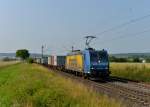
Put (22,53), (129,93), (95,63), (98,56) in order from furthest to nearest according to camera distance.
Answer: (22,53) → (98,56) → (95,63) → (129,93)

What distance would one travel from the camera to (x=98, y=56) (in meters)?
37.7

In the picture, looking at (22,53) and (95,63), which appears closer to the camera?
(95,63)

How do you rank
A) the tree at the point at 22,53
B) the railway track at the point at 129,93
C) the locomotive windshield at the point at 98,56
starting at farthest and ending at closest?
the tree at the point at 22,53
the locomotive windshield at the point at 98,56
the railway track at the point at 129,93

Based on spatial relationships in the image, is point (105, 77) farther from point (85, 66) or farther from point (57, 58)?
point (57, 58)

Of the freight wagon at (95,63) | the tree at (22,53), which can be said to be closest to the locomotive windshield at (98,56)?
Result: the freight wagon at (95,63)

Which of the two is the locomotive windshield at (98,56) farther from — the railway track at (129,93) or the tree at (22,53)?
the tree at (22,53)

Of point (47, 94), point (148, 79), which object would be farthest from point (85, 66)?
point (47, 94)

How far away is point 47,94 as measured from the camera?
15.9 meters

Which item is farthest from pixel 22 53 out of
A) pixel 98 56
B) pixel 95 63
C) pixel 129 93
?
pixel 129 93

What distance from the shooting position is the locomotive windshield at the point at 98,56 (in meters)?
37.4

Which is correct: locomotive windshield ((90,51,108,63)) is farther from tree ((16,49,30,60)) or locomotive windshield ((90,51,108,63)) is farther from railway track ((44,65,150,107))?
tree ((16,49,30,60))

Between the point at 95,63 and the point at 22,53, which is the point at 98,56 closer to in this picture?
the point at 95,63

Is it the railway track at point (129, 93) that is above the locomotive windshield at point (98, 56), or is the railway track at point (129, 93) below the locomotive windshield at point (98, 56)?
below

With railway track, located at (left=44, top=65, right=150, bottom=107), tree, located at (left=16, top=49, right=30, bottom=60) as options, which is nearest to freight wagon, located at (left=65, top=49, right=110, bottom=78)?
railway track, located at (left=44, top=65, right=150, bottom=107)
